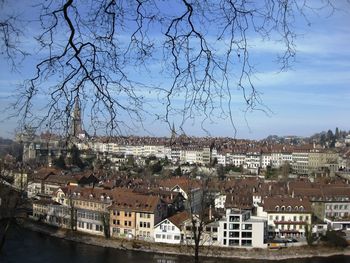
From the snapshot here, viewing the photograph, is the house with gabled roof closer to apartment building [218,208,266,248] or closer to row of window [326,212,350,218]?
apartment building [218,208,266,248]

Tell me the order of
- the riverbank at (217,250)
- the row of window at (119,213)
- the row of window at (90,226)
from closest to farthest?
the riverbank at (217,250) < the row of window at (119,213) < the row of window at (90,226)

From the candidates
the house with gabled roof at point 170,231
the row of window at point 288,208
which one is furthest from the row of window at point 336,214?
the house with gabled roof at point 170,231

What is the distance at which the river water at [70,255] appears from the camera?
28.6 feet

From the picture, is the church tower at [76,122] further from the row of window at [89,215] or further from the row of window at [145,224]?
the row of window at [89,215]

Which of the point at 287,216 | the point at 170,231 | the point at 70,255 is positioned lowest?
the point at 70,255

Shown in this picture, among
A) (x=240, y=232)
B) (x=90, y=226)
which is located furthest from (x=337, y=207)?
(x=90, y=226)

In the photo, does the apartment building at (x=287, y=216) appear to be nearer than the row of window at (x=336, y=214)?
Yes

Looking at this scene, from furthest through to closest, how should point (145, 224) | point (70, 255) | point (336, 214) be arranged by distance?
1. point (336, 214)
2. point (145, 224)
3. point (70, 255)

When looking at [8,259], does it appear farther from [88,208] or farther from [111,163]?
[111,163]

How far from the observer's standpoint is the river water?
872 centimetres

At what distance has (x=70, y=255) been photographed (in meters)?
9.35

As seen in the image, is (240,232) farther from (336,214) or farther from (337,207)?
(337,207)

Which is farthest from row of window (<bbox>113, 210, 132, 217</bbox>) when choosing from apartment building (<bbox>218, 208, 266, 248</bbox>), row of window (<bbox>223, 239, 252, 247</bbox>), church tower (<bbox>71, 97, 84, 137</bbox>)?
church tower (<bbox>71, 97, 84, 137</bbox>)

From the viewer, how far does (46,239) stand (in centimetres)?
1102
